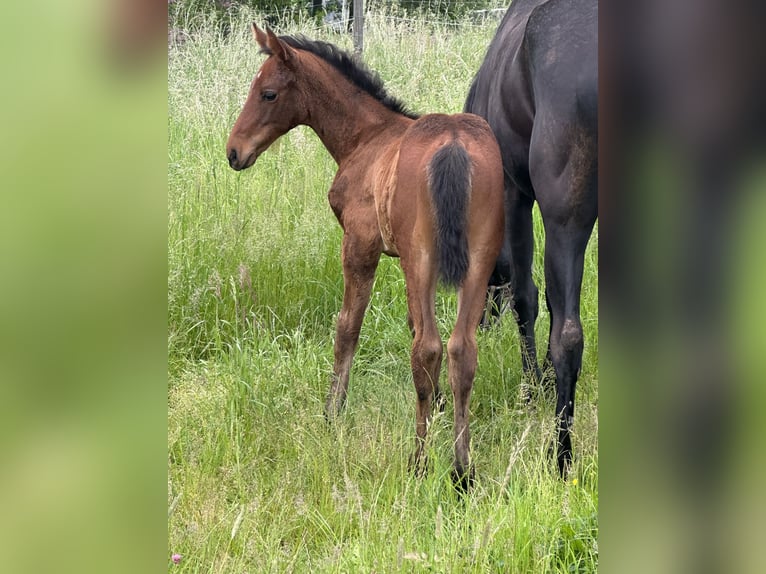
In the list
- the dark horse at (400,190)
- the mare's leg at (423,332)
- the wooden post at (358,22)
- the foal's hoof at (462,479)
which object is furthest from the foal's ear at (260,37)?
the wooden post at (358,22)

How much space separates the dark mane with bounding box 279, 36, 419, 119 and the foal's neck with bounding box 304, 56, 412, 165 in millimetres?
24

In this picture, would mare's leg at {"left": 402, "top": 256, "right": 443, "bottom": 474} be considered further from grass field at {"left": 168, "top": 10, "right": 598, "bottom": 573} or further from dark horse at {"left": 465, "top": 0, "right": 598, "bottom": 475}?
dark horse at {"left": 465, "top": 0, "right": 598, "bottom": 475}

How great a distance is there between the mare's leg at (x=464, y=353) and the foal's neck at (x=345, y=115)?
→ 107 cm

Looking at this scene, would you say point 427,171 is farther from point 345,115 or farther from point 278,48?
point 278,48

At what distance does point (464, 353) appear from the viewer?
3.04 metres

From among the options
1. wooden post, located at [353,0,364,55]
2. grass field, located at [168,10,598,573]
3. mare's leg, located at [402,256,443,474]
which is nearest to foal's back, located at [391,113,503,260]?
mare's leg, located at [402,256,443,474]

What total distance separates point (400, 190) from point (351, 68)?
3.17ft

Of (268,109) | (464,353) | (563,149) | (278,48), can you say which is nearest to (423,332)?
(464,353)

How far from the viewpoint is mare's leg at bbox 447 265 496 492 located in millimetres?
3035

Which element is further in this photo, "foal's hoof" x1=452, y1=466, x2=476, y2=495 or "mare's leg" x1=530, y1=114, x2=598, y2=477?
"mare's leg" x1=530, y1=114, x2=598, y2=477
